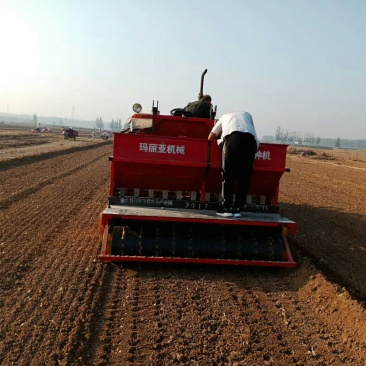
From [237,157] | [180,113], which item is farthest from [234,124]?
[180,113]

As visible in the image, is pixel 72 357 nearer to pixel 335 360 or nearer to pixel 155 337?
pixel 155 337

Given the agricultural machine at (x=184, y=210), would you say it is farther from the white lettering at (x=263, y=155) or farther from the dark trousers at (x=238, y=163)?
the dark trousers at (x=238, y=163)

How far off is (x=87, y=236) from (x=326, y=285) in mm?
3831

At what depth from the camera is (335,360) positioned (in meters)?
3.53

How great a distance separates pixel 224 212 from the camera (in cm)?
588

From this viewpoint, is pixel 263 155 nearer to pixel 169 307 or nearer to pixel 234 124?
pixel 234 124

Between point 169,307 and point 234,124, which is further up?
point 234,124

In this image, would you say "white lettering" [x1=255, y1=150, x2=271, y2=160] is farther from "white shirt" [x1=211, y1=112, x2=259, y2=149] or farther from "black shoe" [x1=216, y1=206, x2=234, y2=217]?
"black shoe" [x1=216, y1=206, x2=234, y2=217]

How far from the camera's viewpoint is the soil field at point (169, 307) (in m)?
3.52

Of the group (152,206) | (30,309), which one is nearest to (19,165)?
(152,206)

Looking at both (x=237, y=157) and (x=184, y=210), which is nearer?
(x=237, y=157)

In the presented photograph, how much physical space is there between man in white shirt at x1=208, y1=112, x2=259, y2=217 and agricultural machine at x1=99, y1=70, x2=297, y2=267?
0.89 ft

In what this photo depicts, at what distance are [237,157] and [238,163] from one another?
0.09 metres

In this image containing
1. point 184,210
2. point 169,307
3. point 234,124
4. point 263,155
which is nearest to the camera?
point 169,307
